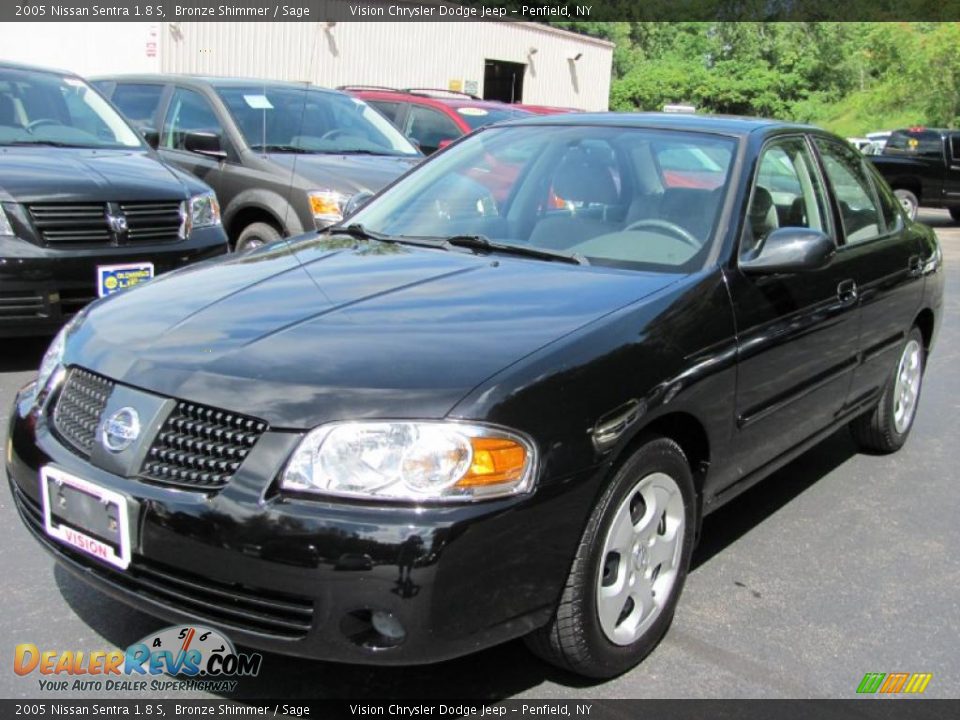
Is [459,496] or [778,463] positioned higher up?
[459,496]

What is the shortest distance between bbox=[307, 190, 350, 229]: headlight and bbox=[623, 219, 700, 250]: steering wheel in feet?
12.3

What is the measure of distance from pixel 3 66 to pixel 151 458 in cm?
567

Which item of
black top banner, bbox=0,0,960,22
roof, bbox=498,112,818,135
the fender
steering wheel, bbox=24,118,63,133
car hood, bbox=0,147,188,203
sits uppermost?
black top banner, bbox=0,0,960,22

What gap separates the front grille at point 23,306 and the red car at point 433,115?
A: 18.5ft

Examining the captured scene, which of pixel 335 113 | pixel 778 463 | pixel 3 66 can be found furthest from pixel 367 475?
pixel 335 113

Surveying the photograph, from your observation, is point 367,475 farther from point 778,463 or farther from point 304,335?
point 778,463

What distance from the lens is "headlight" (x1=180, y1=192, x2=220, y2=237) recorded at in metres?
6.24

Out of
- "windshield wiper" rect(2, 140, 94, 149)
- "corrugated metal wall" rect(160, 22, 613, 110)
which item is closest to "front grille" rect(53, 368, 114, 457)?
"windshield wiper" rect(2, 140, 94, 149)

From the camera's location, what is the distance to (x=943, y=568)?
388 cm

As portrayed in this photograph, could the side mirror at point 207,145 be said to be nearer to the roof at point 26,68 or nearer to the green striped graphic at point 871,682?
the roof at point 26,68

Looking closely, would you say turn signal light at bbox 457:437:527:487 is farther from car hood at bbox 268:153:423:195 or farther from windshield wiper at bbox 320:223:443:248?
car hood at bbox 268:153:423:195

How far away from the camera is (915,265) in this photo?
4.89 meters

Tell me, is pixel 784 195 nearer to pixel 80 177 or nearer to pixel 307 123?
pixel 80 177

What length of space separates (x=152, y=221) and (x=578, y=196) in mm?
3170
